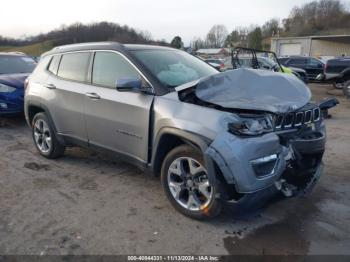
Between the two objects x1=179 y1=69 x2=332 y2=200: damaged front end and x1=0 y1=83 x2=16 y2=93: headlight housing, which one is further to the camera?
x1=0 y1=83 x2=16 y2=93: headlight housing

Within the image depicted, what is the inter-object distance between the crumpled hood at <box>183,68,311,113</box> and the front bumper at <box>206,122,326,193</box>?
12.4 inches

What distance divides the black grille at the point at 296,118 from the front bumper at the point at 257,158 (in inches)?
3.5

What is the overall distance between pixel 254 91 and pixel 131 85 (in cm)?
130

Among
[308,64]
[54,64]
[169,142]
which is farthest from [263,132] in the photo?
[308,64]

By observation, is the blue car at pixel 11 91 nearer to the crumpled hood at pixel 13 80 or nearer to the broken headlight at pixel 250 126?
the crumpled hood at pixel 13 80

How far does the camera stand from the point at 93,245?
10.7 feet

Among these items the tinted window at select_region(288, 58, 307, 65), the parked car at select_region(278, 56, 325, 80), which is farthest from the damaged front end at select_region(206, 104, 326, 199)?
the tinted window at select_region(288, 58, 307, 65)

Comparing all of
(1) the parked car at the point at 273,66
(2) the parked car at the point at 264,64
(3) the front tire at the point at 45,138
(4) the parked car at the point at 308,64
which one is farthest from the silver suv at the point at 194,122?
(4) the parked car at the point at 308,64

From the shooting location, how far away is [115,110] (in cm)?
427

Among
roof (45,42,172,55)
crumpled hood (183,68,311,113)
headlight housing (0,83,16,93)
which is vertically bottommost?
headlight housing (0,83,16,93)

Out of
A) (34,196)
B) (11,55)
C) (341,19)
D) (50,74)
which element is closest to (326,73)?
(11,55)

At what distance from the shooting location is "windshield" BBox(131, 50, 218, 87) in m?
4.17

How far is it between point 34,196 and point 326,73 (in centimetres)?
1663

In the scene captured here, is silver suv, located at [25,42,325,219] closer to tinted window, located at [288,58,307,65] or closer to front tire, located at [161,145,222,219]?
front tire, located at [161,145,222,219]
